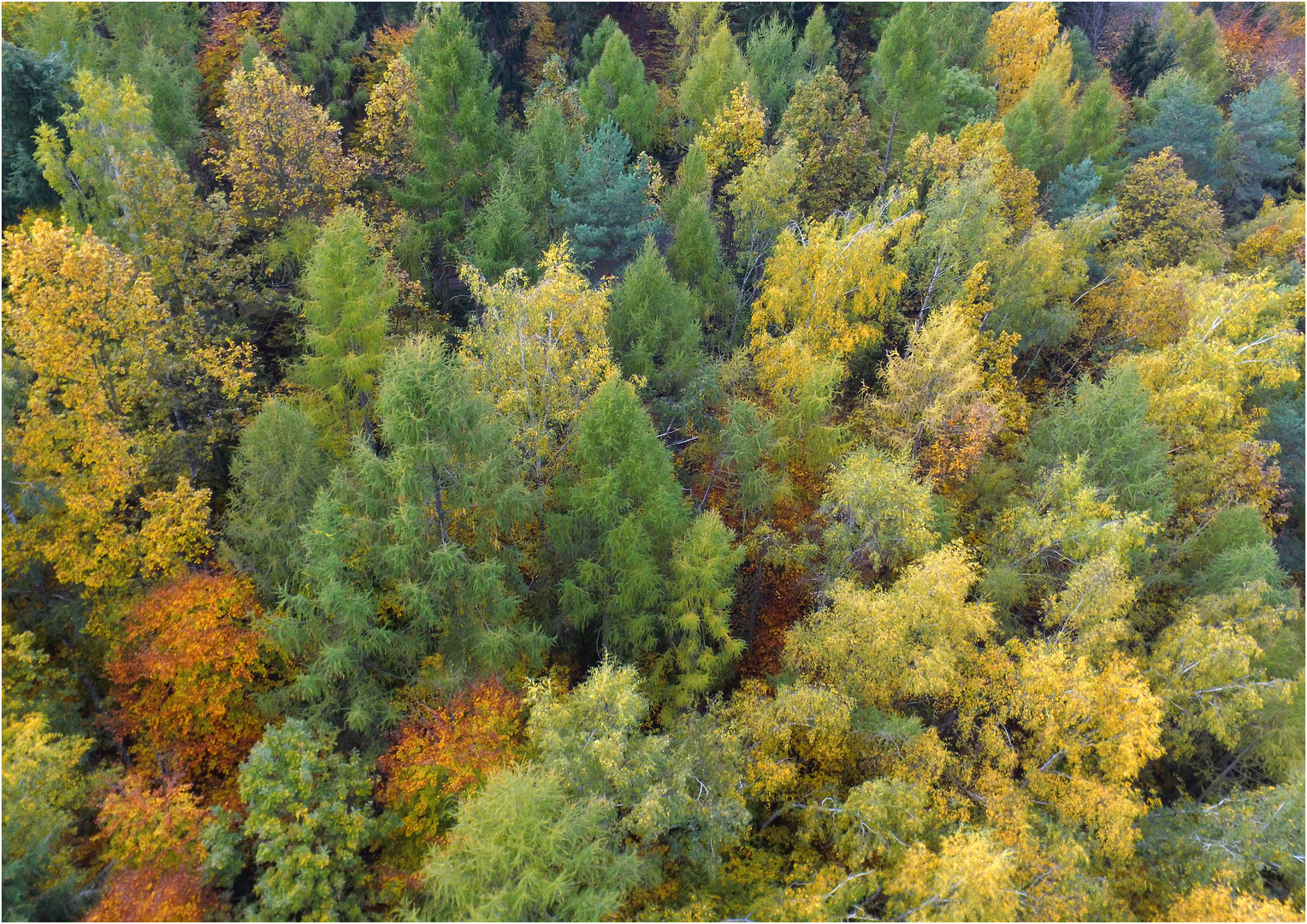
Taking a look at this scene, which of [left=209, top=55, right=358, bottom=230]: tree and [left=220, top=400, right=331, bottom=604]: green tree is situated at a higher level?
[left=209, top=55, right=358, bottom=230]: tree

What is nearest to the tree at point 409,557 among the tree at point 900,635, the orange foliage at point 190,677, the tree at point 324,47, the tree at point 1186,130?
the orange foliage at point 190,677

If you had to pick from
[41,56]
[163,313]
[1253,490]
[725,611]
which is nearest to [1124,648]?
[1253,490]

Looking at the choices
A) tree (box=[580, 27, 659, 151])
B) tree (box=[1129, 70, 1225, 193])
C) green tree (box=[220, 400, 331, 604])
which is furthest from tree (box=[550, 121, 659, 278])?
tree (box=[1129, 70, 1225, 193])

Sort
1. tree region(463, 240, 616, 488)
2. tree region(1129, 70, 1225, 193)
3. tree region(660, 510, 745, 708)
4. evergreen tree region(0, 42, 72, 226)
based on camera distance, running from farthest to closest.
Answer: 1. tree region(1129, 70, 1225, 193)
2. evergreen tree region(0, 42, 72, 226)
3. tree region(463, 240, 616, 488)
4. tree region(660, 510, 745, 708)

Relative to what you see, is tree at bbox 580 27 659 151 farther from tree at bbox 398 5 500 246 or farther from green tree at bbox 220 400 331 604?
green tree at bbox 220 400 331 604

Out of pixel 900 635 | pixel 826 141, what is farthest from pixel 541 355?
pixel 826 141

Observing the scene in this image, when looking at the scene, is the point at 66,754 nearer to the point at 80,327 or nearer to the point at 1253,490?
the point at 80,327
